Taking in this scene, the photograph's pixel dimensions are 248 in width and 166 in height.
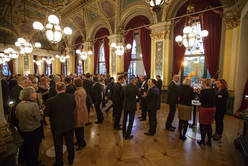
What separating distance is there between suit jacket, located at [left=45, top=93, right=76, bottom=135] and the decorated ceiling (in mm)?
6378

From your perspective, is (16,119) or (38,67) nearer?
(16,119)

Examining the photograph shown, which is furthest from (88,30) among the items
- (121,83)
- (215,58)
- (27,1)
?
(215,58)

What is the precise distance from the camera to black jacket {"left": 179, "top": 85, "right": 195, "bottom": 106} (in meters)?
2.96

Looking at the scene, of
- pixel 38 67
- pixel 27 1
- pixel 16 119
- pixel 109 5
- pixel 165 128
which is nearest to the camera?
pixel 16 119

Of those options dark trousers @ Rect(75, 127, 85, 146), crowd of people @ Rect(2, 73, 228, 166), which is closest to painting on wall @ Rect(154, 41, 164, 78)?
crowd of people @ Rect(2, 73, 228, 166)

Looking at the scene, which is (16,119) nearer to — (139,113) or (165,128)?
(165,128)

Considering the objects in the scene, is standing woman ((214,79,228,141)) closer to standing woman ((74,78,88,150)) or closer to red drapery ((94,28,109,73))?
standing woman ((74,78,88,150))

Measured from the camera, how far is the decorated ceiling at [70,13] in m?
7.72

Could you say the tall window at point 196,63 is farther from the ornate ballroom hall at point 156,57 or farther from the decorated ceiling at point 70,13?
the decorated ceiling at point 70,13

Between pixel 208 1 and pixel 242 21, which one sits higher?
pixel 208 1

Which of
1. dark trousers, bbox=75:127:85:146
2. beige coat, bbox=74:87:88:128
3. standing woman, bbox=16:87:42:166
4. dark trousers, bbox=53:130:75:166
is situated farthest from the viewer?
dark trousers, bbox=75:127:85:146

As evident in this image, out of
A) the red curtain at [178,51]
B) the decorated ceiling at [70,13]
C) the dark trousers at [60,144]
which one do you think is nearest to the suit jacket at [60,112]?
the dark trousers at [60,144]

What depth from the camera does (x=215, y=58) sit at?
17.5 feet

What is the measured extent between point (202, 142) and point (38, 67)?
1732 centimetres
